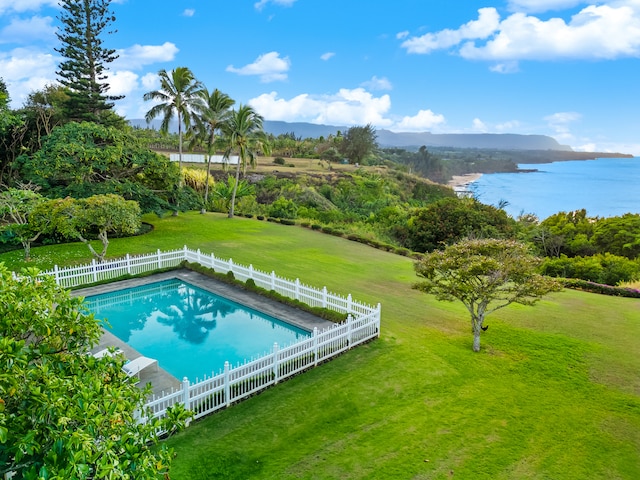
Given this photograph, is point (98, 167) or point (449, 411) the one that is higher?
point (98, 167)

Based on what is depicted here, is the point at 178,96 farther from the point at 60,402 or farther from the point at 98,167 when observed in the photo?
the point at 60,402

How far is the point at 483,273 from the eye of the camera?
10.1 meters

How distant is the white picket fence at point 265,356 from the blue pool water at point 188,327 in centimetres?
84

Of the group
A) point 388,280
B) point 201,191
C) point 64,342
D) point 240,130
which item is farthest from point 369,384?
point 201,191

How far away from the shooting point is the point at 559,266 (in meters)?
23.6

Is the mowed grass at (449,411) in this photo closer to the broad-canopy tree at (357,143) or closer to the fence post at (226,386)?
the fence post at (226,386)

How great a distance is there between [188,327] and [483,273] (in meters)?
8.65

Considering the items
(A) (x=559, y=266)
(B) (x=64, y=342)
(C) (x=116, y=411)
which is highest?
(B) (x=64, y=342)

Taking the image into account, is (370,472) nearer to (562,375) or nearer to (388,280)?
(562,375)

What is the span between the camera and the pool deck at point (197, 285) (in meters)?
9.13

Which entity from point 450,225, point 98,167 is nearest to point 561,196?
point 450,225

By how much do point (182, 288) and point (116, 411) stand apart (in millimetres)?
13772

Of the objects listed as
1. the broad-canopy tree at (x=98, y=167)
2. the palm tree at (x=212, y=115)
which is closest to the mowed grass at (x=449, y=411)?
the broad-canopy tree at (x=98, y=167)

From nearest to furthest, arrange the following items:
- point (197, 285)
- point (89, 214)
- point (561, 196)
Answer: point (89, 214)
point (197, 285)
point (561, 196)
